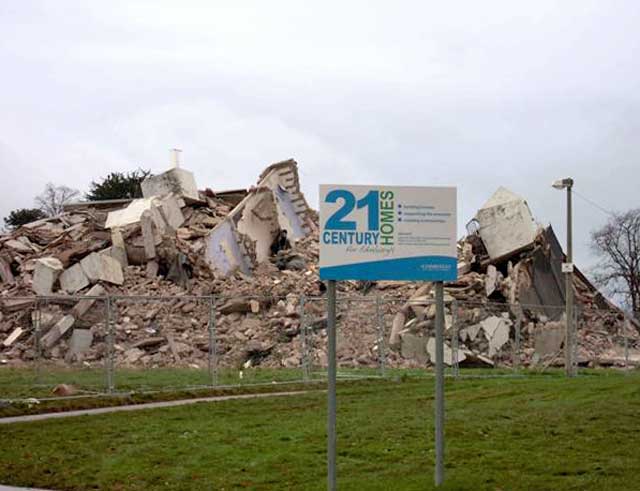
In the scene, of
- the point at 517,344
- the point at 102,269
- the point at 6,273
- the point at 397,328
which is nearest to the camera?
the point at 517,344

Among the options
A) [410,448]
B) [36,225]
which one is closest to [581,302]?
[36,225]

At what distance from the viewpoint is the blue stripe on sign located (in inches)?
353

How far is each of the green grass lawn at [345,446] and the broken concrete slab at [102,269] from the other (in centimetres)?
1763

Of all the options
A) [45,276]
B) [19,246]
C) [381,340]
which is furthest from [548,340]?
[19,246]

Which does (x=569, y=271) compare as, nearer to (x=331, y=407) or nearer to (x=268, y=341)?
(x=268, y=341)

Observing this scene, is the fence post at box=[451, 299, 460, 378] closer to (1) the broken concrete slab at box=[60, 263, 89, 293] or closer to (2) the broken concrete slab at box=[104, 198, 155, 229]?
(1) the broken concrete slab at box=[60, 263, 89, 293]

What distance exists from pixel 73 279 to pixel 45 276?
0.94 meters

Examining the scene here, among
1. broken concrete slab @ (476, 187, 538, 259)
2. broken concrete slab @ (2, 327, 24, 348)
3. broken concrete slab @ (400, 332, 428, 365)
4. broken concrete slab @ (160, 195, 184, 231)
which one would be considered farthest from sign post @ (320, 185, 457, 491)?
broken concrete slab @ (160, 195, 184, 231)

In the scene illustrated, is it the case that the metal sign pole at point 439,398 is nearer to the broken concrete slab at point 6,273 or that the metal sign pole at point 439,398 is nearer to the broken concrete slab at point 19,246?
the broken concrete slab at point 6,273

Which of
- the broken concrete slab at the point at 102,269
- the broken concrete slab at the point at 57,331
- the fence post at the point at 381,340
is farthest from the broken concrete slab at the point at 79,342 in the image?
the broken concrete slab at the point at 102,269

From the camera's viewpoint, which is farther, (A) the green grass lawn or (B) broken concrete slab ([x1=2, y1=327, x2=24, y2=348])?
(B) broken concrete slab ([x1=2, y1=327, x2=24, y2=348])

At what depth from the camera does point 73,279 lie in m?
34.2

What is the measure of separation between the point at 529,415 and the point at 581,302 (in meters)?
25.2

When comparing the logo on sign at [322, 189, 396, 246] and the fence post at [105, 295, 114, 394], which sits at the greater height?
the logo on sign at [322, 189, 396, 246]
